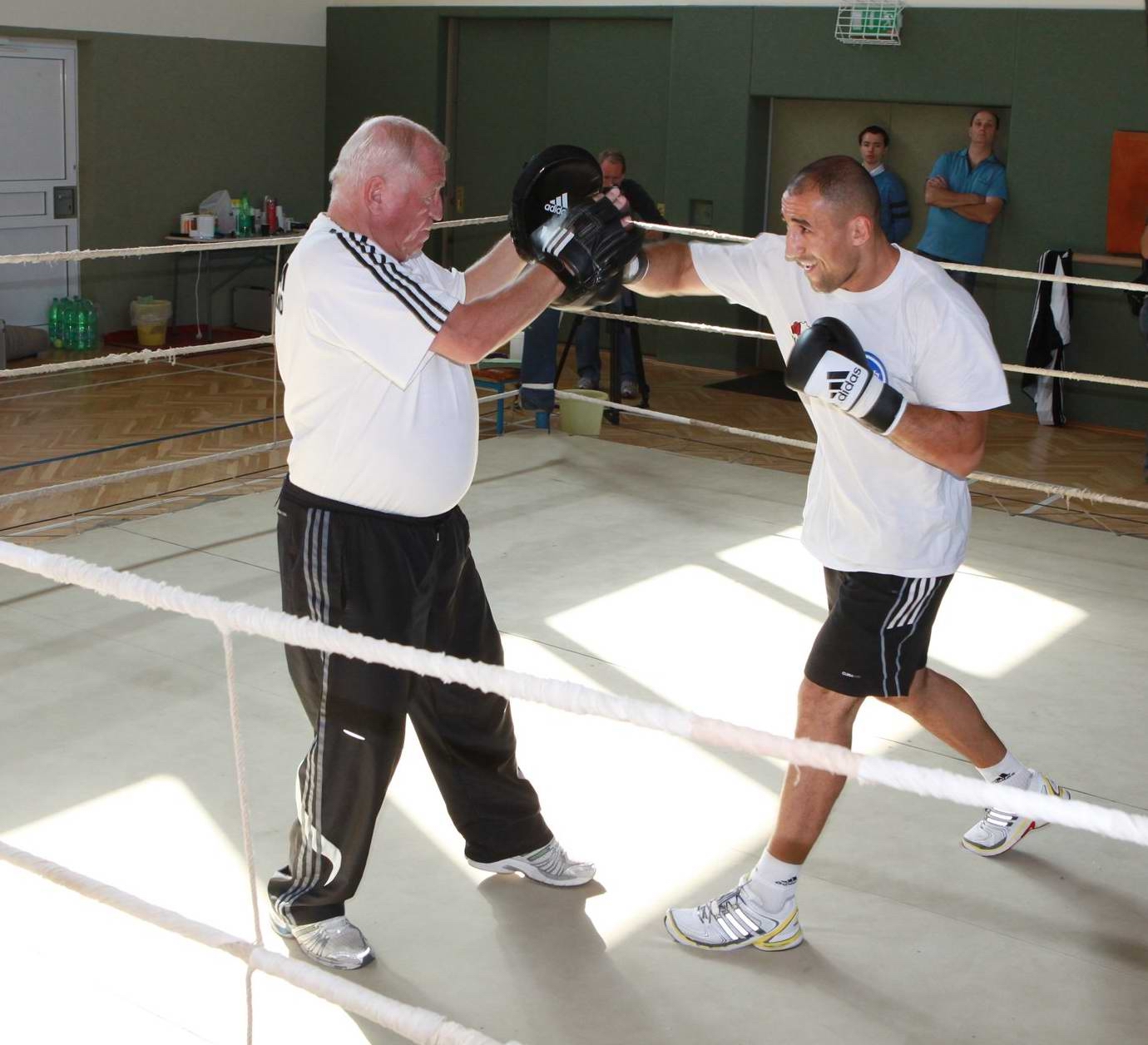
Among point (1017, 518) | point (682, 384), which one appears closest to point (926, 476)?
point (1017, 518)

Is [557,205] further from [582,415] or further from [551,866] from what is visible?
[582,415]

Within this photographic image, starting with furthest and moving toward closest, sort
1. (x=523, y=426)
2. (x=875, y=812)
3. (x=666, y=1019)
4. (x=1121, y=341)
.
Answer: (x=1121, y=341) → (x=523, y=426) → (x=875, y=812) → (x=666, y=1019)

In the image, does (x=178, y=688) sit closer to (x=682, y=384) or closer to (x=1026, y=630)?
(x=1026, y=630)

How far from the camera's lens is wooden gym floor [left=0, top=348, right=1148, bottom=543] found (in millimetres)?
4973

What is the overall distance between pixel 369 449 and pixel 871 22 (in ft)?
19.6

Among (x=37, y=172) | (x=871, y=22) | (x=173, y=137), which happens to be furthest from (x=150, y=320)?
(x=871, y=22)

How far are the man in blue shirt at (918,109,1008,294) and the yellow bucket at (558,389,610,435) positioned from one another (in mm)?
2105

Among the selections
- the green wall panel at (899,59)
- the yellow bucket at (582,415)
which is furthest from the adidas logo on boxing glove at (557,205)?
the green wall panel at (899,59)

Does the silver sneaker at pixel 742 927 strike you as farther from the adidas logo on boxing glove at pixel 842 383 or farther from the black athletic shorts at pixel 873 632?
the adidas logo on boxing glove at pixel 842 383

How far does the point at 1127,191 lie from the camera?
665 cm

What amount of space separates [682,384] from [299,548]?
5863 millimetres

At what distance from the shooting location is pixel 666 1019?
2.10m

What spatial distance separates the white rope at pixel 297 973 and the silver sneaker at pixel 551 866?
1.05 metres

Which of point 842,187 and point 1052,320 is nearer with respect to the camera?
point 842,187
